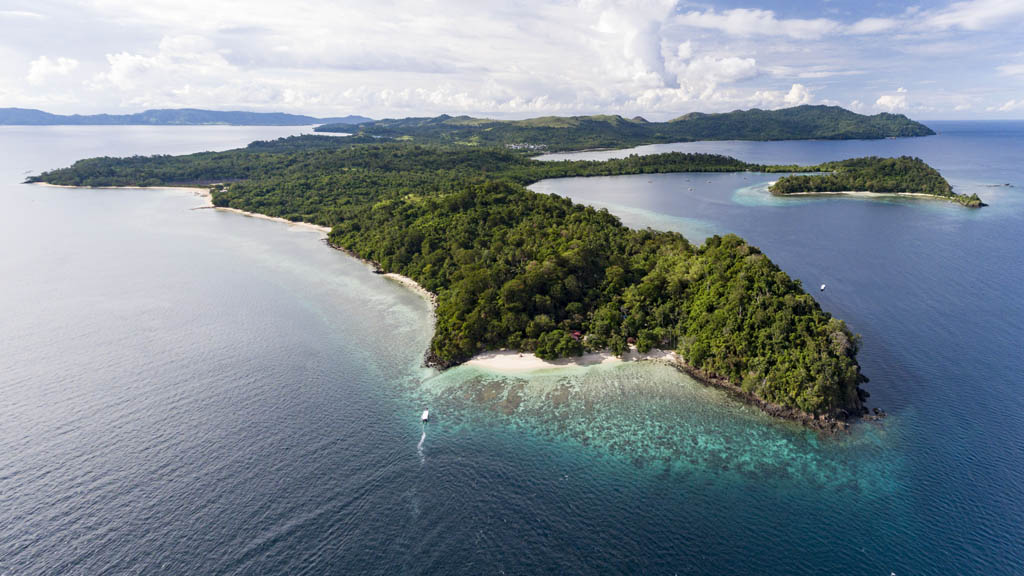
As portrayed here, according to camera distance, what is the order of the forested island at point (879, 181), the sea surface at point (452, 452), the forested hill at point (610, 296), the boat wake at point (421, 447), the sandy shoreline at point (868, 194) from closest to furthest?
the sea surface at point (452, 452), the boat wake at point (421, 447), the forested hill at point (610, 296), the sandy shoreline at point (868, 194), the forested island at point (879, 181)

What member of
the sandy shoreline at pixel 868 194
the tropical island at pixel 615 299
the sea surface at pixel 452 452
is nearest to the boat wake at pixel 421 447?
the sea surface at pixel 452 452

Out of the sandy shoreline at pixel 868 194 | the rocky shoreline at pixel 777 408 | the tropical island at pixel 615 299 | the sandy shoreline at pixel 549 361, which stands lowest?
the sandy shoreline at pixel 549 361

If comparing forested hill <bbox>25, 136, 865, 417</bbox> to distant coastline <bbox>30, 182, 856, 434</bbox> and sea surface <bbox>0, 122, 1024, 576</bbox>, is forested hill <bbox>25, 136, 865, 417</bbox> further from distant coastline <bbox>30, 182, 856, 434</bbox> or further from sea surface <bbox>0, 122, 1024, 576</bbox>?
sea surface <bbox>0, 122, 1024, 576</bbox>

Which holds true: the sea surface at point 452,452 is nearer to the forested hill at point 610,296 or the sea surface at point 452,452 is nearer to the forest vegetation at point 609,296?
the forested hill at point 610,296

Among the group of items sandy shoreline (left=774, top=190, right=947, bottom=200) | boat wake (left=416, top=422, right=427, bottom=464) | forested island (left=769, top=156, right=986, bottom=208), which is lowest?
boat wake (left=416, top=422, right=427, bottom=464)

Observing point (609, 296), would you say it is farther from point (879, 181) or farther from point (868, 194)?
point (879, 181)

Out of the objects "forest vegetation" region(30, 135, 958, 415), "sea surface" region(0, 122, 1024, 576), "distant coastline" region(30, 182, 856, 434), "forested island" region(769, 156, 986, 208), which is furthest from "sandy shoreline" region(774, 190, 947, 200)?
"distant coastline" region(30, 182, 856, 434)
